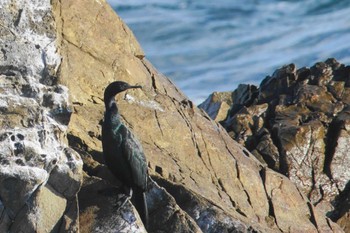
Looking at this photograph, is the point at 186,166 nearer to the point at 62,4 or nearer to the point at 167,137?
the point at 167,137

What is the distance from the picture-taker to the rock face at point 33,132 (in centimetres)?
1263

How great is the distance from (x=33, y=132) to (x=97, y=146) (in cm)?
306

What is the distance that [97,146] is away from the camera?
15.9 m

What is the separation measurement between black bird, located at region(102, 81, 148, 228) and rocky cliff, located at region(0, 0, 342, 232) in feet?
0.63

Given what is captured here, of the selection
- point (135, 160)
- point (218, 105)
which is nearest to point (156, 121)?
point (135, 160)

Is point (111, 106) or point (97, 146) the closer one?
point (111, 106)

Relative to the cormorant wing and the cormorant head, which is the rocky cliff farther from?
the cormorant head

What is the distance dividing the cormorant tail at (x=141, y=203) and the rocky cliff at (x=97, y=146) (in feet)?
0.45

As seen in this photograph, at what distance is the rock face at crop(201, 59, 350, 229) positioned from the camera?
23.3 meters

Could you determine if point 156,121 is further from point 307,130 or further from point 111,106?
point 307,130

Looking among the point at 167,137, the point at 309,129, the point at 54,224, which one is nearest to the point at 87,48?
the point at 167,137

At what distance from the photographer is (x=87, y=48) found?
60.0 ft

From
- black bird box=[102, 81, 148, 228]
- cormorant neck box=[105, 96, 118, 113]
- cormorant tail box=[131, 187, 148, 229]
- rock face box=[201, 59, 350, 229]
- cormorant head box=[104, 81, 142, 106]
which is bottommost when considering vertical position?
cormorant tail box=[131, 187, 148, 229]

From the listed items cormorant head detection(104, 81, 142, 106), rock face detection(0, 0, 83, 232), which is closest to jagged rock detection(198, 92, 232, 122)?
cormorant head detection(104, 81, 142, 106)
